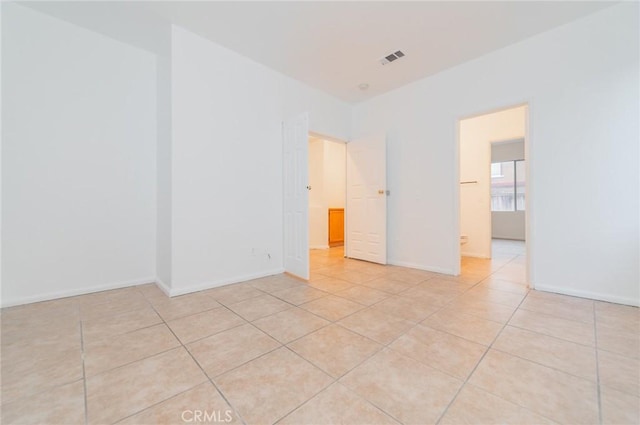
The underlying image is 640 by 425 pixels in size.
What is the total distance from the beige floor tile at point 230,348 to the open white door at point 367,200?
260 cm

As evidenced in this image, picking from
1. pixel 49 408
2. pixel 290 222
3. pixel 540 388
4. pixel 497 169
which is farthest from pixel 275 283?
pixel 497 169

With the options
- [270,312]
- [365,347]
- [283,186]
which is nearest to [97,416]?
[270,312]

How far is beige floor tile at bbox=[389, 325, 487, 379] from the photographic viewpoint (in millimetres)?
1398

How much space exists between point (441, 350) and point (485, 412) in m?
0.48

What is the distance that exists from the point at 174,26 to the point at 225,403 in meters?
3.33

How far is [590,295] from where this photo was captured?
2402mm

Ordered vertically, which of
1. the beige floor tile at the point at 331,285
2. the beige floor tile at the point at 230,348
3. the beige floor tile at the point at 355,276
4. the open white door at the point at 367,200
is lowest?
the beige floor tile at the point at 230,348

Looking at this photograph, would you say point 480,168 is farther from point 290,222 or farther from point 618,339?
point 290,222

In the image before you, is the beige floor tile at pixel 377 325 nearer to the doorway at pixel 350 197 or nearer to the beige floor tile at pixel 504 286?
the doorway at pixel 350 197

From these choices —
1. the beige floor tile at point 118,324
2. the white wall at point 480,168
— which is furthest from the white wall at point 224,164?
the white wall at point 480,168

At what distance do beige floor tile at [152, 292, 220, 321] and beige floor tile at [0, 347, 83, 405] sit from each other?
2.02 ft

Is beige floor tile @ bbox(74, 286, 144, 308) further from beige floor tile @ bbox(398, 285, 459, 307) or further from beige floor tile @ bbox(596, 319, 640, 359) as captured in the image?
beige floor tile @ bbox(596, 319, 640, 359)

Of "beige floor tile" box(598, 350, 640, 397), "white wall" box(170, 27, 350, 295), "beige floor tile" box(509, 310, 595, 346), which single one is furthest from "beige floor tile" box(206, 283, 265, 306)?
"beige floor tile" box(598, 350, 640, 397)

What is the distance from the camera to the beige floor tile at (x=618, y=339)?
1538 millimetres
